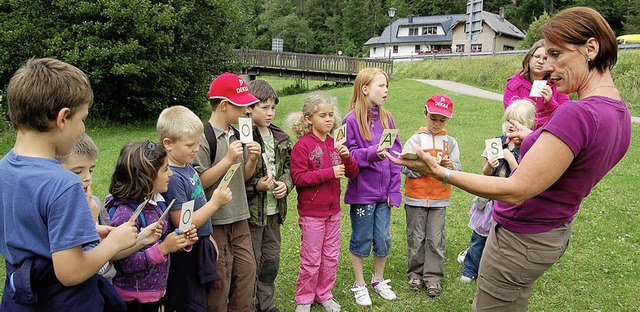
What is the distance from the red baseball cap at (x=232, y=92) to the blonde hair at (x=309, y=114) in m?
0.66

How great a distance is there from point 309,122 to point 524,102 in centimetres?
198

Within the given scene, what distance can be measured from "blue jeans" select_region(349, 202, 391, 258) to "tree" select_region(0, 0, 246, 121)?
1232 cm

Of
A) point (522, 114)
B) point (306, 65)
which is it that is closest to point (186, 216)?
point (522, 114)

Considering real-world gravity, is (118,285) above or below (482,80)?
below

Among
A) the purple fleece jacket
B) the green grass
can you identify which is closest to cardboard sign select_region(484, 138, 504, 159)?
the purple fleece jacket

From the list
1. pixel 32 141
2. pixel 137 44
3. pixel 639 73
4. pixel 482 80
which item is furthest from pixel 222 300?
pixel 482 80

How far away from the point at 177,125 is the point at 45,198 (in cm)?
126

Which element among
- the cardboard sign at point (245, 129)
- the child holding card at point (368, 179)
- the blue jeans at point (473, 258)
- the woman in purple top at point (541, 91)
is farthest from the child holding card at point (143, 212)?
the woman in purple top at point (541, 91)

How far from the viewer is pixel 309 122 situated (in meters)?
4.06

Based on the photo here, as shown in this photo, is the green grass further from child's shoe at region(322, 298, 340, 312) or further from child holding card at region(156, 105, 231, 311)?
child holding card at region(156, 105, 231, 311)

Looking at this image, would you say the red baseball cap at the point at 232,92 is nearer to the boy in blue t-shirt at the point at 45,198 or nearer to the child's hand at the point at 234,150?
the child's hand at the point at 234,150

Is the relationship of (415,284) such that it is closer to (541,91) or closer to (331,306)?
(331,306)

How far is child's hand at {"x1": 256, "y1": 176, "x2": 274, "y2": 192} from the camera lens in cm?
366

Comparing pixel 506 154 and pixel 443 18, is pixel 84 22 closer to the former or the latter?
pixel 506 154
